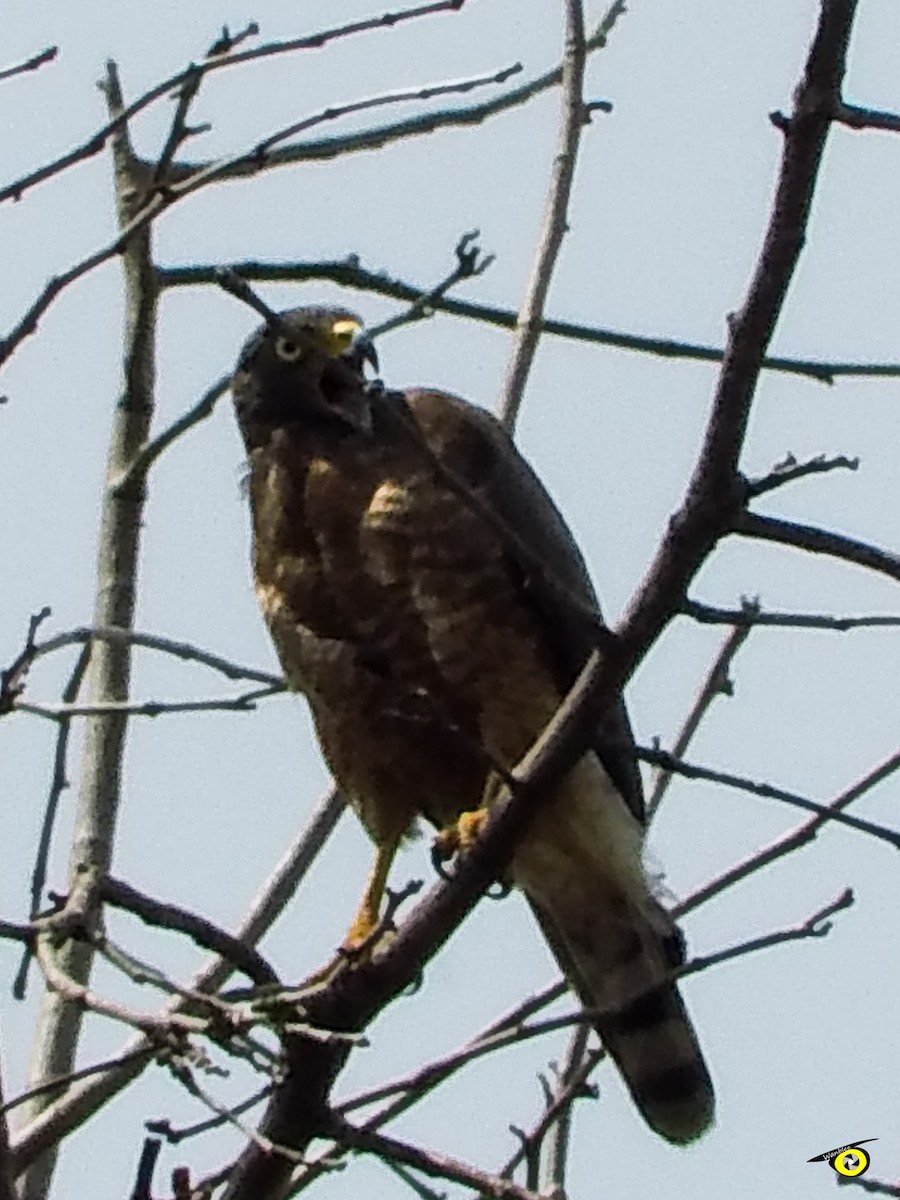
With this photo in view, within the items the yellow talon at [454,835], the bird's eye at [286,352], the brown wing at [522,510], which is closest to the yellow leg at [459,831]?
the yellow talon at [454,835]

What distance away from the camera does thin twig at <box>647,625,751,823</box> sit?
13.5 feet

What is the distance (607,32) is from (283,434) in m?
1.11

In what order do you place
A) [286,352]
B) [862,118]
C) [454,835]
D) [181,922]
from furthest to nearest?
[286,352]
[454,835]
[181,922]
[862,118]

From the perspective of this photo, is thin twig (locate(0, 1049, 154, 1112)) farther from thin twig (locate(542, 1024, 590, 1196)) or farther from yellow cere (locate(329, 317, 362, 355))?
yellow cere (locate(329, 317, 362, 355))

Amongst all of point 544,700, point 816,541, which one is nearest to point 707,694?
point 544,700

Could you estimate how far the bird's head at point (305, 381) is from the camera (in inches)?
180

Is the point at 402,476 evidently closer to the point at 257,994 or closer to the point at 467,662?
the point at 467,662

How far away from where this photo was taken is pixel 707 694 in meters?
4.14

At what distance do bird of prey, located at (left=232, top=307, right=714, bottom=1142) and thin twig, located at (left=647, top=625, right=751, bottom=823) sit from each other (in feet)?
0.52

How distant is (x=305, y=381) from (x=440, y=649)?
2.40 feet

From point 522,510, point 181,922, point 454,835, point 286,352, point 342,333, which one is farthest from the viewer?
point 286,352

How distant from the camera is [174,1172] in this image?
8.64 feet

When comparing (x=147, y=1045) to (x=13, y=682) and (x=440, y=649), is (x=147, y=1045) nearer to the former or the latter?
(x=13, y=682)

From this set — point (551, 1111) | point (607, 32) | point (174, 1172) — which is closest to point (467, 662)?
point (551, 1111)
